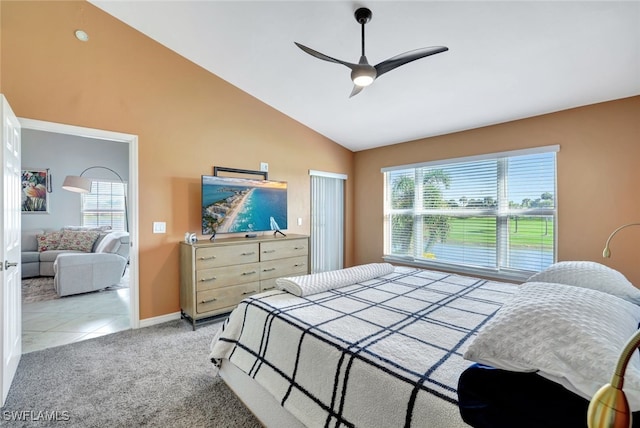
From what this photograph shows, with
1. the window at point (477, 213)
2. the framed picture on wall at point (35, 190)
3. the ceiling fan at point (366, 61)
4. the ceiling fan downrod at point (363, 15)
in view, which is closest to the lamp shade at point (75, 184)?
the framed picture on wall at point (35, 190)

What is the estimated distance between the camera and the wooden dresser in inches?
117

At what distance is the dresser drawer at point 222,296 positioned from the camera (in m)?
2.99

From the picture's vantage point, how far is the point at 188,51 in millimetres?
3186

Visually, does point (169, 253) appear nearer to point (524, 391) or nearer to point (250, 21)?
point (250, 21)

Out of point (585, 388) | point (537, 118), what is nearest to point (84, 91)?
point (585, 388)

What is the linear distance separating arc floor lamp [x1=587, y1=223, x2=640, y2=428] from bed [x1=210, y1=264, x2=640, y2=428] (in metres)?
0.37

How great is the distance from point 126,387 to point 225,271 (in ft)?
4.40

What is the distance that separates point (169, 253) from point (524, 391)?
3.34 metres

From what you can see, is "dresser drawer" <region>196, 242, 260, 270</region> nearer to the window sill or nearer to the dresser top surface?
the dresser top surface

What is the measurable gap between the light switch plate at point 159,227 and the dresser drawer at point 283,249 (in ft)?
3.61

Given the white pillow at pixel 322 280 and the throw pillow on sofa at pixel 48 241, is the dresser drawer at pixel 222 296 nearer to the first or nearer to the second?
the white pillow at pixel 322 280

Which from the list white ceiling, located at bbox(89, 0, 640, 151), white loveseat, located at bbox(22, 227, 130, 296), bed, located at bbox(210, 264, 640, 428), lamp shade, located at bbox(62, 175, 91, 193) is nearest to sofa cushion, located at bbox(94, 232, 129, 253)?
white loveseat, located at bbox(22, 227, 130, 296)

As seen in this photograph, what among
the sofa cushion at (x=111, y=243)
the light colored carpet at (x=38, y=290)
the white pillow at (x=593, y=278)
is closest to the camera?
the white pillow at (x=593, y=278)

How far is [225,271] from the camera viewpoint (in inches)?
124
